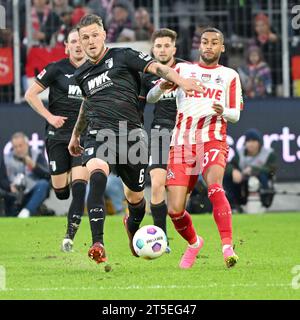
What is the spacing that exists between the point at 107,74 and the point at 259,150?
854 cm

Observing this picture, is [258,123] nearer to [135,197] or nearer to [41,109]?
[41,109]

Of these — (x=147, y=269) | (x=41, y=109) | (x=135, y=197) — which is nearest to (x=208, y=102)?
(x=135, y=197)

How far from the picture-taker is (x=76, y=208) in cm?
1360

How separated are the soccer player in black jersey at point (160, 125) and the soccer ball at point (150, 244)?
6.99ft

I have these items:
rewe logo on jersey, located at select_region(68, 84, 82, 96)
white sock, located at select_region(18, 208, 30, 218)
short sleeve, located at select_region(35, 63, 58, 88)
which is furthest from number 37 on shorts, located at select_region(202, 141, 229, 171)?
white sock, located at select_region(18, 208, 30, 218)

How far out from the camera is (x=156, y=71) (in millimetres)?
11078

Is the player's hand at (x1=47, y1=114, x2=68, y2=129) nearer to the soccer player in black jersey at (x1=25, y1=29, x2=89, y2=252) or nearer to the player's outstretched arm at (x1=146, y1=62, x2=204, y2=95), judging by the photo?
the soccer player in black jersey at (x1=25, y1=29, x2=89, y2=252)

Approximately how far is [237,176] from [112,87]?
848cm

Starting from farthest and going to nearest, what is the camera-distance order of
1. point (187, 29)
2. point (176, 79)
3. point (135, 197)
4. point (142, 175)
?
point (187, 29), point (135, 197), point (142, 175), point (176, 79)

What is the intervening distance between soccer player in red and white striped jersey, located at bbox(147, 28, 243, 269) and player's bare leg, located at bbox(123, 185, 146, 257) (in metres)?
0.68

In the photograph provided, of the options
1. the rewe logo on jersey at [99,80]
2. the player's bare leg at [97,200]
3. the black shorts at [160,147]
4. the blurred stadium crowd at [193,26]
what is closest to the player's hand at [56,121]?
the black shorts at [160,147]

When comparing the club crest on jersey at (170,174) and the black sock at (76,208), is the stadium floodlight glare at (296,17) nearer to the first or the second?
the black sock at (76,208)
